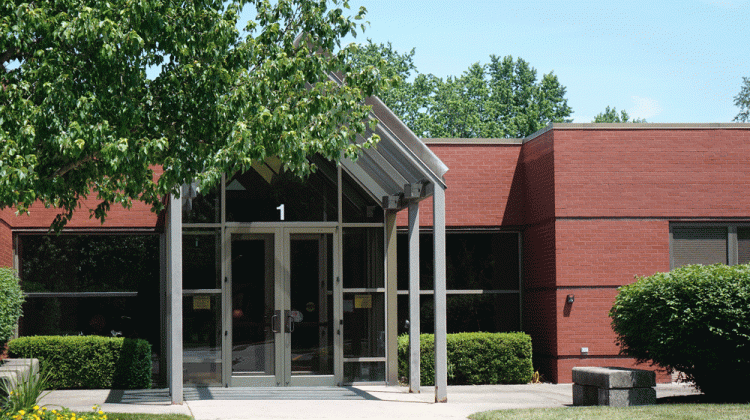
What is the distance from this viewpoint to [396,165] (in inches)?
531

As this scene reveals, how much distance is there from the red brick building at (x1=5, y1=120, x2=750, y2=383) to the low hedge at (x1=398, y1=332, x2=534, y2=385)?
51 centimetres

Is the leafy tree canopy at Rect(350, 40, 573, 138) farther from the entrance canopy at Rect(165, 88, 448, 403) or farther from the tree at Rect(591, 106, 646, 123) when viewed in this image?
the entrance canopy at Rect(165, 88, 448, 403)

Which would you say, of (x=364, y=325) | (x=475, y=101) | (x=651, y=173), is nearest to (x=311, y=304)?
(x=364, y=325)

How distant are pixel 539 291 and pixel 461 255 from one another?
176 cm

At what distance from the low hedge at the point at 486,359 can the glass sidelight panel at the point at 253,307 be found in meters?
2.44

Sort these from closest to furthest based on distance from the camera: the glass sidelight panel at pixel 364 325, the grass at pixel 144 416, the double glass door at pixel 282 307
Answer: the grass at pixel 144 416, the double glass door at pixel 282 307, the glass sidelight panel at pixel 364 325

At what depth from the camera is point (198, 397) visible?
43.9ft

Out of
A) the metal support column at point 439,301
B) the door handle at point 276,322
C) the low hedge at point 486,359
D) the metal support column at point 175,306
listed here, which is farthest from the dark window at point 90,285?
the metal support column at point 439,301

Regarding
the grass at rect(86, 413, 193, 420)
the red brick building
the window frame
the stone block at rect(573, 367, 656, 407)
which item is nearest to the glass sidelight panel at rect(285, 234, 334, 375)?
the red brick building

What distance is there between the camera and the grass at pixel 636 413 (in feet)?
33.2

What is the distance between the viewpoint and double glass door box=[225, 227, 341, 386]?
14984mm

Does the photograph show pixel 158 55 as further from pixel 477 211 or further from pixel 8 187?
pixel 477 211

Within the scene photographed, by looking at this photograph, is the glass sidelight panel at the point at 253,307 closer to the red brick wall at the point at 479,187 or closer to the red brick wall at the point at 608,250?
the red brick wall at the point at 479,187

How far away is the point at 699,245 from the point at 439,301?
649 centimetres
